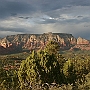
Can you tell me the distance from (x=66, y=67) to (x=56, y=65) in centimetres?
480

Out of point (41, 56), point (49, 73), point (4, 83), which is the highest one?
point (41, 56)

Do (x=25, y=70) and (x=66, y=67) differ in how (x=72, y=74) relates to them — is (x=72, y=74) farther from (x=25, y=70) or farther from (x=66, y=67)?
(x=25, y=70)

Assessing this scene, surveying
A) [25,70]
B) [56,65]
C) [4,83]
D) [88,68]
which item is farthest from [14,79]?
[88,68]

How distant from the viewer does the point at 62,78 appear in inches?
2297

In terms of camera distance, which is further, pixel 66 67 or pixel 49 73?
pixel 66 67

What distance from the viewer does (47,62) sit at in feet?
184

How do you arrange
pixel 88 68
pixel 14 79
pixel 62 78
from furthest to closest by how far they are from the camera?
pixel 88 68 < pixel 14 79 < pixel 62 78

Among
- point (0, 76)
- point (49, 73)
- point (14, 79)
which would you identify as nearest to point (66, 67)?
point (49, 73)

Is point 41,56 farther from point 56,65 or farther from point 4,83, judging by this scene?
point 4,83

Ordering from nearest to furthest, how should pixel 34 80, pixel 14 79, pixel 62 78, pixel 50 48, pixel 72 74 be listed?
pixel 34 80, pixel 62 78, pixel 72 74, pixel 14 79, pixel 50 48

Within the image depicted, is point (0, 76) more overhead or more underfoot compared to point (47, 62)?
more underfoot

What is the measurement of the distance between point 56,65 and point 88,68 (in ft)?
86.5

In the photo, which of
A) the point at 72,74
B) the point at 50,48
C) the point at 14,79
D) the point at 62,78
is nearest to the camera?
the point at 62,78

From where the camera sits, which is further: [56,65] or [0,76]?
[0,76]
